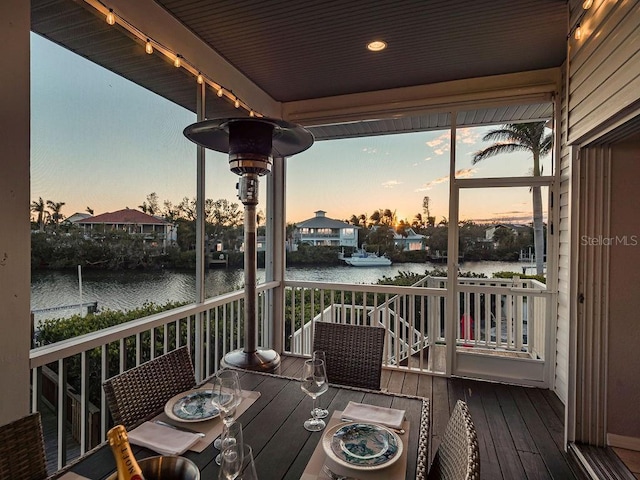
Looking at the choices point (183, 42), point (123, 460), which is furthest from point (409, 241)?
point (123, 460)

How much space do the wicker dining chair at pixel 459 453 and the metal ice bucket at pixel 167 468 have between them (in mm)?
699

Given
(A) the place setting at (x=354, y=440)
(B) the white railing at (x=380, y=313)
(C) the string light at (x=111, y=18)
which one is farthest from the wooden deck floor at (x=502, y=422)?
(C) the string light at (x=111, y=18)

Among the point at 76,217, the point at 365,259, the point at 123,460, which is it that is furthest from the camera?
the point at 365,259

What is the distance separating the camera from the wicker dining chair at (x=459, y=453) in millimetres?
846

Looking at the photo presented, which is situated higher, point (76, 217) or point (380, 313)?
point (76, 217)

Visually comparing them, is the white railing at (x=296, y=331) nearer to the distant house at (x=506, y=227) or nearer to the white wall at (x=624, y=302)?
the distant house at (x=506, y=227)

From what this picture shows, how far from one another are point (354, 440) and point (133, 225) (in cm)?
189

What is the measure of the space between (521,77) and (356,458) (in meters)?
3.66

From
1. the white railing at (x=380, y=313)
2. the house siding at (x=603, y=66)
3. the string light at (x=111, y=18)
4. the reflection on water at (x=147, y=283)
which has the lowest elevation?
the white railing at (x=380, y=313)

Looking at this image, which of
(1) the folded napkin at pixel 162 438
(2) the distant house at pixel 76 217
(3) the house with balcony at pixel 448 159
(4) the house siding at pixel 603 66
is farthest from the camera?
(2) the distant house at pixel 76 217

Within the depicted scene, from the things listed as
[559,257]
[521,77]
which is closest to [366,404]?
[559,257]

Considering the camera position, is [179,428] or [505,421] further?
[505,421]

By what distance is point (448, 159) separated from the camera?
142 inches

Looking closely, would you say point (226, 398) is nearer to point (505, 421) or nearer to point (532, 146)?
point (505, 421)
